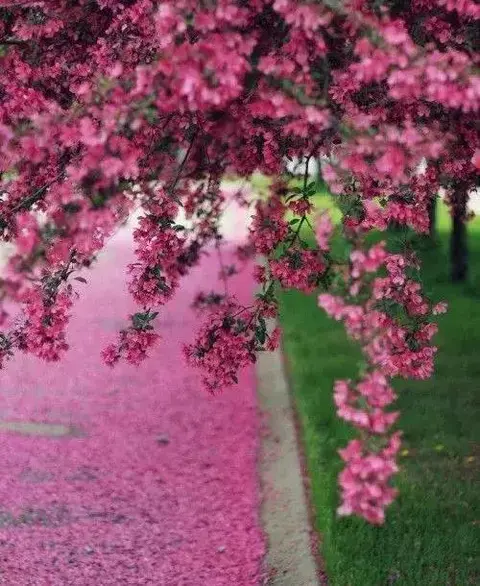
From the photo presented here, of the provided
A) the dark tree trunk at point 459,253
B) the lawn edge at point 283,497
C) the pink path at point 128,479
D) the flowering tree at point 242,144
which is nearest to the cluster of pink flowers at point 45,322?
the flowering tree at point 242,144

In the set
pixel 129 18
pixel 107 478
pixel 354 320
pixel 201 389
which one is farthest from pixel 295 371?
pixel 354 320

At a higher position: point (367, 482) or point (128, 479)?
point (128, 479)

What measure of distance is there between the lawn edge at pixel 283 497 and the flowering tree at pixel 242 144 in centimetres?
148

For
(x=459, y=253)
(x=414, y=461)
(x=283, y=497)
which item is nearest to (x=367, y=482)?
(x=283, y=497)

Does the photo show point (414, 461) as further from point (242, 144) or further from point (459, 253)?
point (459, 253)

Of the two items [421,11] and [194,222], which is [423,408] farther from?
[421,11]

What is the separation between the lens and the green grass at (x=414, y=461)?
5539 millimetres

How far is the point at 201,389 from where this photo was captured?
34.2 feet

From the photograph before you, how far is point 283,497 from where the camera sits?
7.16 metres

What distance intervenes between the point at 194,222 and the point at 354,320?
9.57 feet

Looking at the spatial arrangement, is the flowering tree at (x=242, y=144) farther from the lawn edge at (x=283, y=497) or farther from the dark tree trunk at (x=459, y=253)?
the dark tree trunk at (x=459, y=253)

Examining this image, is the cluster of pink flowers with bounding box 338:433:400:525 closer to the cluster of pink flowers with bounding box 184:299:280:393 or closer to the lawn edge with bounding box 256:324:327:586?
the cluster of pink flowers with bounding box 184:299:280:393

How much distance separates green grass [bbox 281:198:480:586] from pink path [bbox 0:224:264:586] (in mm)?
587

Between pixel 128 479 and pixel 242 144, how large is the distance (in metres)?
3.91
